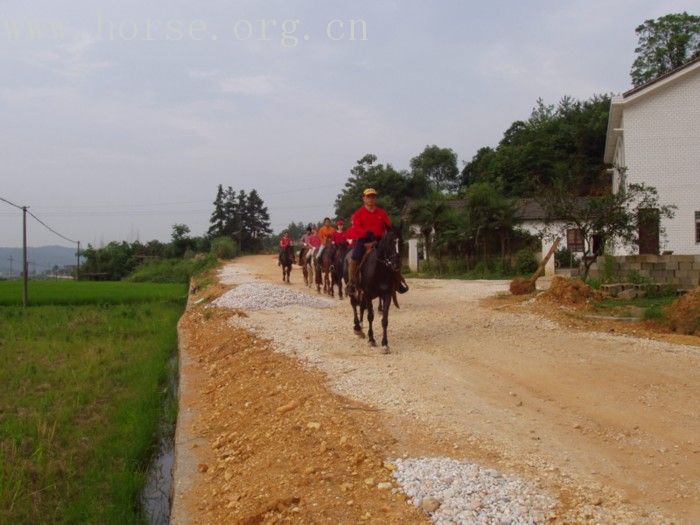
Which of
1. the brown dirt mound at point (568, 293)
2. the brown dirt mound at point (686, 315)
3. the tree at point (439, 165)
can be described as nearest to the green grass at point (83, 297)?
the brown dirt mound at point (568, 293)

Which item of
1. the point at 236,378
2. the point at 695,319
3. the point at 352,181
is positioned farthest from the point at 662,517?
the point at 352,181

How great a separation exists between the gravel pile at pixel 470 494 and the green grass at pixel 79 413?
9.15 feet

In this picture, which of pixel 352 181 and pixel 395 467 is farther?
pixel 352 181

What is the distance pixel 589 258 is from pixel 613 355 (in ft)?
32.2

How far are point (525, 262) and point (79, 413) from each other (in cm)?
2296

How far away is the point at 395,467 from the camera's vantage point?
5.43 meters

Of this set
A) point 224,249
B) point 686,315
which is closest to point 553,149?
point 224,249

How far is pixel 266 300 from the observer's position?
18953 millimetres

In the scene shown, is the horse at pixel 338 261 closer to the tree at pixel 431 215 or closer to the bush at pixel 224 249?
the tree at pixel 431 215

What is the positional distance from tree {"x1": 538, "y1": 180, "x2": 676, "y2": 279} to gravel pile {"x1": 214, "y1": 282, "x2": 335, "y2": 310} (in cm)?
674

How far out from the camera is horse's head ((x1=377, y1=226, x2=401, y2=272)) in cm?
1063

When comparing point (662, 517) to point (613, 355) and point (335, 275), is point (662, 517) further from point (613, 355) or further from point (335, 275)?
point (335, 275)

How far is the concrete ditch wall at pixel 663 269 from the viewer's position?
16859 mm

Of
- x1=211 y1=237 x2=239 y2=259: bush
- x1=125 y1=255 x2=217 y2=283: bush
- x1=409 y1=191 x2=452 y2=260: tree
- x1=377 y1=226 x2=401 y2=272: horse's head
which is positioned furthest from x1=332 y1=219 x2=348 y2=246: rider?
x1=211 y1=237 x2=239 y2=259: bush
